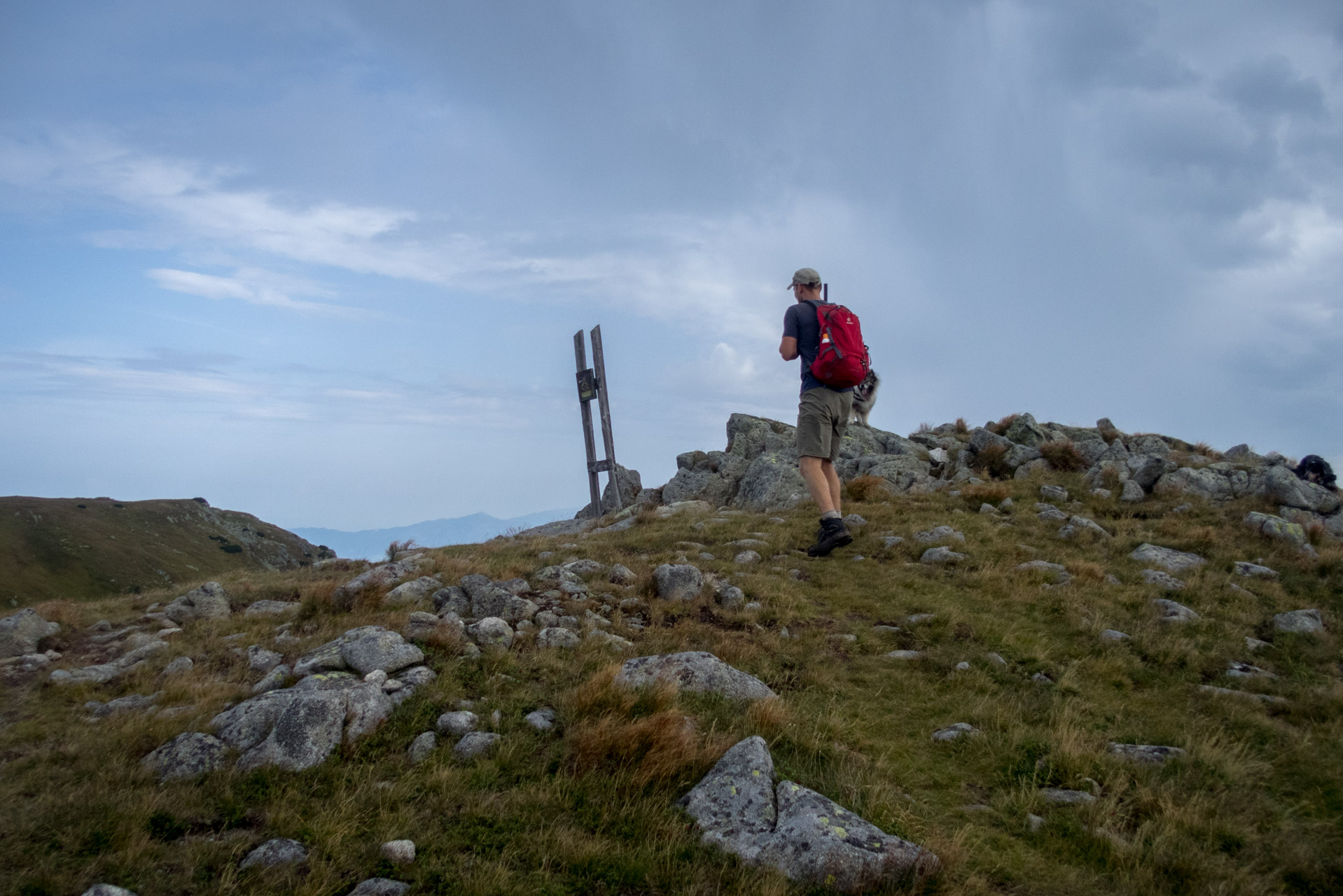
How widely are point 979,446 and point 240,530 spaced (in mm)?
131525

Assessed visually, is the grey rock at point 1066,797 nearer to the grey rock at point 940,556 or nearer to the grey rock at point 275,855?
the grey rock at point 275,855

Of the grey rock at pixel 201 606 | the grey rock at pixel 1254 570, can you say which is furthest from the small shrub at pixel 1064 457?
the grey rock at pixel 201 606

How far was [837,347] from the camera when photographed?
32.8 ft

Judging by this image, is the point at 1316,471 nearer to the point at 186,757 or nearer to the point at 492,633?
the point at 492,633

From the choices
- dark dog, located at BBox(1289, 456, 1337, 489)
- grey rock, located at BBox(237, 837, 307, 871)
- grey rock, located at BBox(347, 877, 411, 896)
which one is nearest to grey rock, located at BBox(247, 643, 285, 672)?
grey rock, located at BBox(237, 837, 307, 871)

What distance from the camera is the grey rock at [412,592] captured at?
7914mm

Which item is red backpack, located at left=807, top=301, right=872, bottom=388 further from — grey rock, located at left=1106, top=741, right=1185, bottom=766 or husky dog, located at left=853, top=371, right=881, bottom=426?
husky dog, located at left=853, top=371, right=881, bottom=426

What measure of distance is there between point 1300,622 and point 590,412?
605 inches

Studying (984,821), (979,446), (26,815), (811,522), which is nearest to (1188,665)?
(984,821)

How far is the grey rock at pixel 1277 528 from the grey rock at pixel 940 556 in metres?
5.07

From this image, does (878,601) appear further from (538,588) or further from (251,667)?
(251,667)

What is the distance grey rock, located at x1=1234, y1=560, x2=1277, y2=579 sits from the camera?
9734mm

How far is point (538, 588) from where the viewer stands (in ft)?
28.2

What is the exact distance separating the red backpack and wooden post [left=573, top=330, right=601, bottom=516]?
10.5 m
